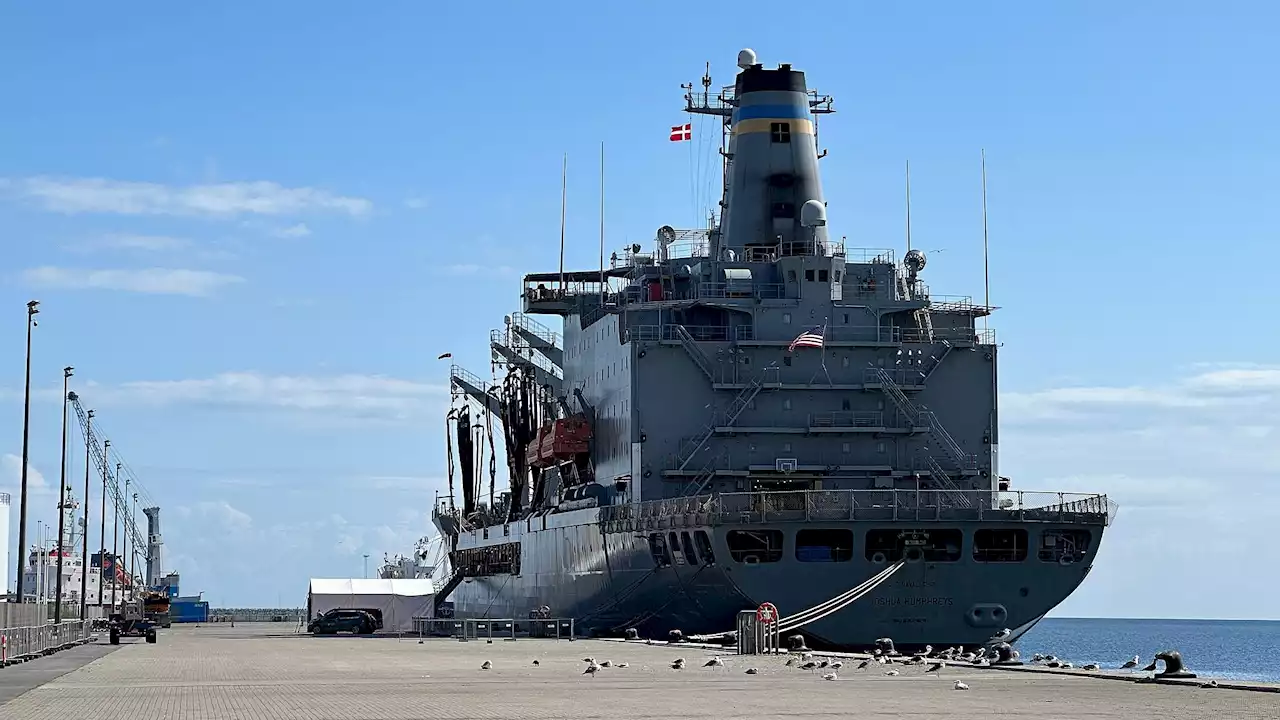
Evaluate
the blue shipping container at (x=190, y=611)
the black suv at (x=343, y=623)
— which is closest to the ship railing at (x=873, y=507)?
the black suv at (x=343, y=623)

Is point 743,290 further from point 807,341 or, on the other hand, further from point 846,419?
point 846,419

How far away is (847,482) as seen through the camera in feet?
152

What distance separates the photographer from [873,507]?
40.0 metres

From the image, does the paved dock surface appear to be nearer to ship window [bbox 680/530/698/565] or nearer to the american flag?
ship window [bbox 680/530/698/565]

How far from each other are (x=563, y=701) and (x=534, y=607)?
3453 cm

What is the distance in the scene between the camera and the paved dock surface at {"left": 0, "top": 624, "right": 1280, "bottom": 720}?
21.0 meters

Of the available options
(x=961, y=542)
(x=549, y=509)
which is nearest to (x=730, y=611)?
(x=961, y=542)

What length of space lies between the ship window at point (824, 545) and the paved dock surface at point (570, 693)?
18.1ft

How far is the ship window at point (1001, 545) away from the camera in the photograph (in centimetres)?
4119

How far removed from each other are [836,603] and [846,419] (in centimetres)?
794

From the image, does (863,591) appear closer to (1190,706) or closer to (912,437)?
(912,437)

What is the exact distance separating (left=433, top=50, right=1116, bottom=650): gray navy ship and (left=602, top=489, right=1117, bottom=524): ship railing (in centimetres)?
6

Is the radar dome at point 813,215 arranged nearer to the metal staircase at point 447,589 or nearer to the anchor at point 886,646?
the anchor at point 886,646

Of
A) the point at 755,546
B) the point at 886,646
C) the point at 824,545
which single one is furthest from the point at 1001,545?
the point at 755,546
